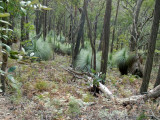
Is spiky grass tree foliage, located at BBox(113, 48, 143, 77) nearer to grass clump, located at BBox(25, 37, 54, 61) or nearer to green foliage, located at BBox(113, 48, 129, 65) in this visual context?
green foliage, located at BBox(113, 48, 129, 65)

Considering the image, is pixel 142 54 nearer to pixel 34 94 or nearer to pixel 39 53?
pixel 39 53

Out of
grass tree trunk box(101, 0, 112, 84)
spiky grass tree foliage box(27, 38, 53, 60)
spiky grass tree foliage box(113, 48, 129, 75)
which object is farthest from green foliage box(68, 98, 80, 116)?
spiky grass tree foliage box(113, 48, 129, 75)

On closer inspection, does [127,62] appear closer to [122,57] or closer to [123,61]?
[123,61]

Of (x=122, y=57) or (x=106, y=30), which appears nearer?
(x=106, y=30)

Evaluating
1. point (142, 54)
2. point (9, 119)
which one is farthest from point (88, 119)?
point (142, 54)

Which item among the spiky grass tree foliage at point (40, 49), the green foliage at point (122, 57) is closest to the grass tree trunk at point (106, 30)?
the green foliage at point (122, 57)

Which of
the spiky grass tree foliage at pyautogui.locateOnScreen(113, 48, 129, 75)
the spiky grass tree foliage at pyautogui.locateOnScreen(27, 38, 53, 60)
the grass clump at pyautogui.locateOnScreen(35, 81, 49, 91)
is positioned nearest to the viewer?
the grass clump at pyautogui.locateOnScreen(35, 81, 49, 91)

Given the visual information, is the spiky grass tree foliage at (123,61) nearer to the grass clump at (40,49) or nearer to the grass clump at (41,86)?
the grass clump at (40,49)

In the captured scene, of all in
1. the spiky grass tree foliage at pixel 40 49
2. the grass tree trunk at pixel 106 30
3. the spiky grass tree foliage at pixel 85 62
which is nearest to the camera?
the grass tree trunk at pixel 106 30

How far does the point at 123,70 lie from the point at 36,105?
6.43 m

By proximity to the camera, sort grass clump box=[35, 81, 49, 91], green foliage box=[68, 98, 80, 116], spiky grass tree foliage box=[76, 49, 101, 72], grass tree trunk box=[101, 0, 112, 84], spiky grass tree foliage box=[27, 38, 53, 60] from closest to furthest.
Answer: green foliage box=[68, 98, 80, 116]
grass clump box=[35, 81, 49, 91]
grass tree trunk box=[101, 0, 112, 84]
spiky grass tree foliage box=[76, 49, 101, 72]
spiky grass tree foliage box=[27, 38, 53, 60]

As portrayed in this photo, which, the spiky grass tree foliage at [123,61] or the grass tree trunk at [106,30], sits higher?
the grass tree trunk at [106,30]

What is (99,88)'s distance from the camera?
4.89 metres

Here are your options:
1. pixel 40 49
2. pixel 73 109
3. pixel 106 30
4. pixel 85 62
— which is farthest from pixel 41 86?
pixel 40 49
